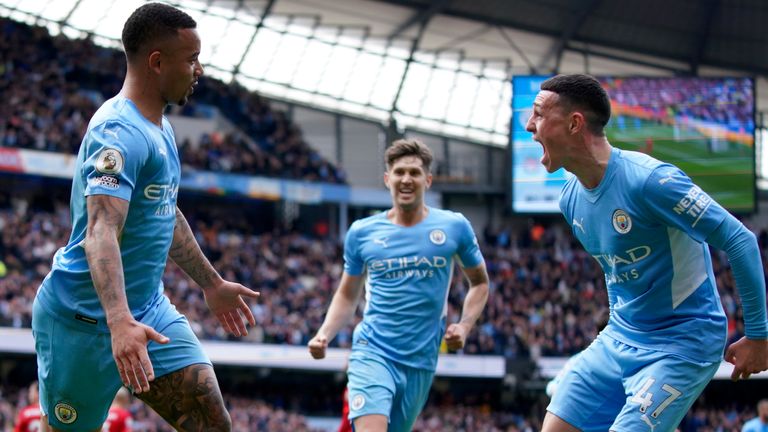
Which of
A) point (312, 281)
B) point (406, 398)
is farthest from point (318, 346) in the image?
point (312, 281)

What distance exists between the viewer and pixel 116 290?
182 inches

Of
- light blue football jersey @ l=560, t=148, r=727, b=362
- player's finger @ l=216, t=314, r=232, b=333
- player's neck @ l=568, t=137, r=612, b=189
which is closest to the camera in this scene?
light blue football jersey @ l=560, t=148, r=727, b=362

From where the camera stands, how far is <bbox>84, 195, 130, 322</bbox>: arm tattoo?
4.61 metres

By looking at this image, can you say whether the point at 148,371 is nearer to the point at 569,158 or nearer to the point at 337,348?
the point at 569,158

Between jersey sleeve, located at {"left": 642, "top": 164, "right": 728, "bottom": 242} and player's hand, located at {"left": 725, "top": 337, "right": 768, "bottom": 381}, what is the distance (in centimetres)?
54

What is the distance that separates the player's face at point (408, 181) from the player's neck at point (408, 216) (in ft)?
0.09

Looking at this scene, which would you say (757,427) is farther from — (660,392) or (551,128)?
(551,128)

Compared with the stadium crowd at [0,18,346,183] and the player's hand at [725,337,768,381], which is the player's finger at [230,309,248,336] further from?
the stadium crowd at [0,18,346,183]

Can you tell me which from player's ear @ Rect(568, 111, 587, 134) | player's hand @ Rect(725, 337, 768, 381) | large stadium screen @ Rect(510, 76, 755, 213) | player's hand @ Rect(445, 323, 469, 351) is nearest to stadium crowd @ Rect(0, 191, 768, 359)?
large stadium screen @ Rect(510, 76, 755, 213)

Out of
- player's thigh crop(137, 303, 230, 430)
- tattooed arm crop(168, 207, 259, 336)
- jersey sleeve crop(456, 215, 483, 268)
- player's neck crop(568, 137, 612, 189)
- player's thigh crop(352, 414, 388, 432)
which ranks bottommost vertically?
player's thigh crop(352, 414, 388, 432)

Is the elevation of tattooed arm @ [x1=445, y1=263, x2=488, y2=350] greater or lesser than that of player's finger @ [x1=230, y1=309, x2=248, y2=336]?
greater

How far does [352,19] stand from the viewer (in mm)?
38062

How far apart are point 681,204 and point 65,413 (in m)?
3.12

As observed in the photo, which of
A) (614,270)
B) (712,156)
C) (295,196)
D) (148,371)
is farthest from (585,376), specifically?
(295,196)
